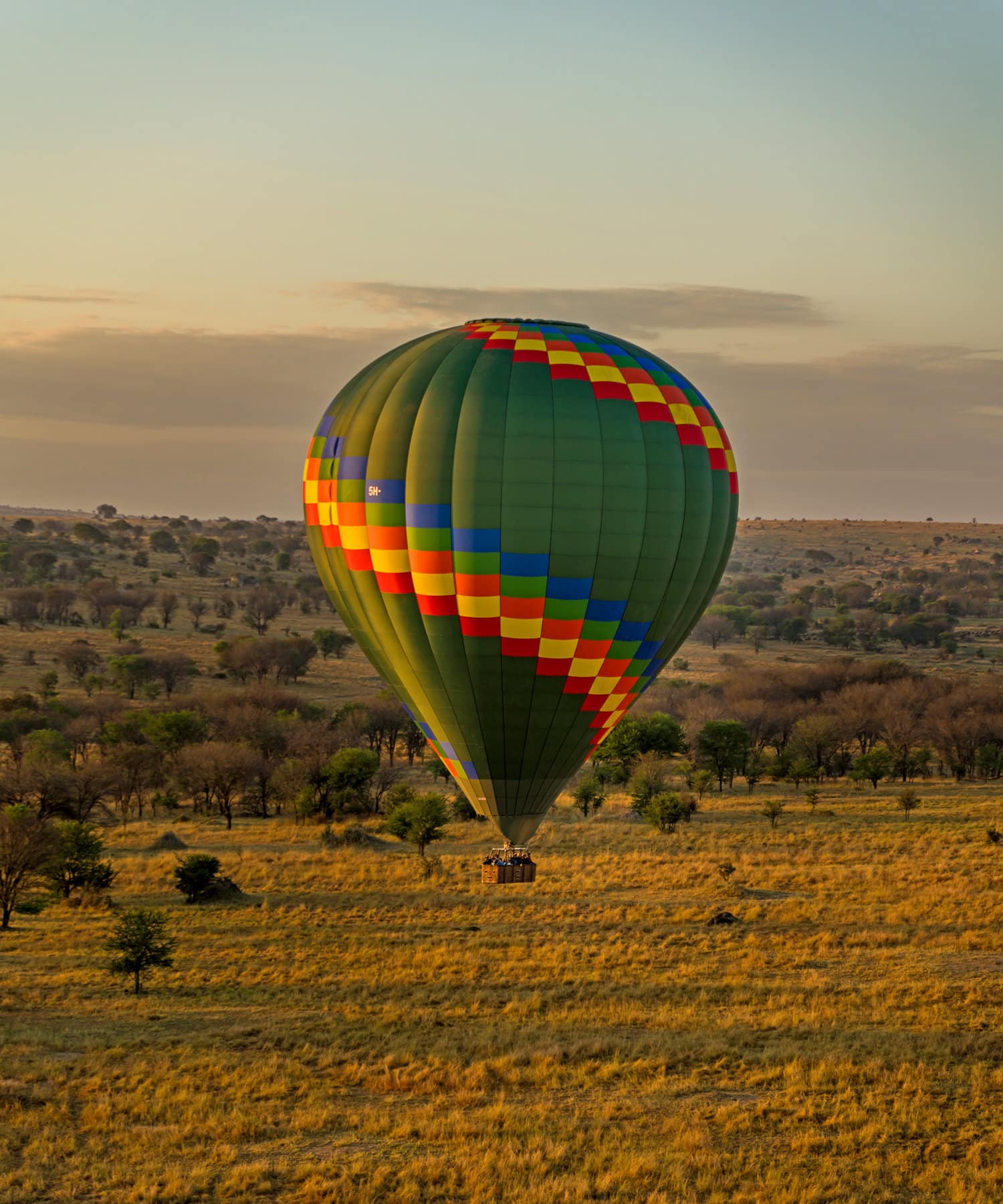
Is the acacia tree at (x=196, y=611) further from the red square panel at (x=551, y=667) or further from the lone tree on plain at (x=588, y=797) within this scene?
the red square panel at (x=551, y=667)

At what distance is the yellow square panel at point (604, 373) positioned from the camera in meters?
28.7

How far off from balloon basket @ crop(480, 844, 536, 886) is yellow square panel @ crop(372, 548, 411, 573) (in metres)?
6.34

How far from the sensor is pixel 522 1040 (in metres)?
28.2

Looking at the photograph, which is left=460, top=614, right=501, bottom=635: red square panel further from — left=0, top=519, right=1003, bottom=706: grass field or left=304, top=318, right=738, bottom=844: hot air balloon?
left=0, top=519, right=1003, bottom=706: grass field

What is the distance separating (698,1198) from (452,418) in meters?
15.4

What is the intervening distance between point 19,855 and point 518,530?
19736mm

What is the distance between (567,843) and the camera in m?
50.0

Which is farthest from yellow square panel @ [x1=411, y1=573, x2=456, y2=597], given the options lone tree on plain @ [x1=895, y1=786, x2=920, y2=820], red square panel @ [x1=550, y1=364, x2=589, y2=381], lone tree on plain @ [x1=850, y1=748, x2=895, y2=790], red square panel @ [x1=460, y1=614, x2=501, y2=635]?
lone tree on plain @ [x1=850, y1=748, x2=895, y2=790]

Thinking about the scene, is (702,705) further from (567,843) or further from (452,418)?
(452,418)

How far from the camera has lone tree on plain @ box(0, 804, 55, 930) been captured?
38.2m

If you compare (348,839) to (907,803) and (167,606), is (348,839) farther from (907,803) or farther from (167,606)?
(167,606)

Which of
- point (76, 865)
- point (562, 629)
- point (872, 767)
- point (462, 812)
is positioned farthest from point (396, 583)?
point (872, 767)

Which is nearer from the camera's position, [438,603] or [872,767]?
[438,603]

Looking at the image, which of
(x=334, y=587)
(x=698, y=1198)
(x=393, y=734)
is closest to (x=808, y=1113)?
(x=698, y=1198)
